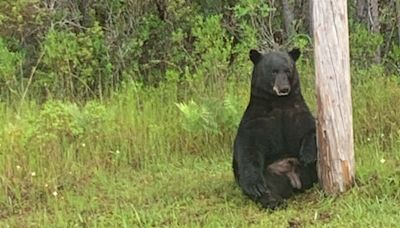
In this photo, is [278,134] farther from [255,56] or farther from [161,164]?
[161,164]

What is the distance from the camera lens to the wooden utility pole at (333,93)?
6.50 metres

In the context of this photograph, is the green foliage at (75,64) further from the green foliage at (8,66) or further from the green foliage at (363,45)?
the green foliage at (363,45)

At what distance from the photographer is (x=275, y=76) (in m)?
6.80

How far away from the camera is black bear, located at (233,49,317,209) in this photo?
6.71 m

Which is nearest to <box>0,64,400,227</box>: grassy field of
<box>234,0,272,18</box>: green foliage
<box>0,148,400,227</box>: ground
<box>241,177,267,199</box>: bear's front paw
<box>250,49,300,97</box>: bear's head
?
<box>0,148,400,227</box>: ground

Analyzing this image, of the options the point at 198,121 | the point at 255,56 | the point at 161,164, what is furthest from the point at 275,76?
the point at 161,164

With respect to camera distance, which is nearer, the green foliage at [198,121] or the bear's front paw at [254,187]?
the bear's front paw at [254,187]

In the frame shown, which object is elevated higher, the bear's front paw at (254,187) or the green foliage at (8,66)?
the green foliage at (8,66)

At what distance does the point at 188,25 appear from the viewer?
11.3 meters

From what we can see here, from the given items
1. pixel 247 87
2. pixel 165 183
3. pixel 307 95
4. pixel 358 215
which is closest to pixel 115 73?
pixel 247 87

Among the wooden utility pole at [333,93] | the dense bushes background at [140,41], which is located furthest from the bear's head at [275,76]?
the dense bushes background at [140,41]

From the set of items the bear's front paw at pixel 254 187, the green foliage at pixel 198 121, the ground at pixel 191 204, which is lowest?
the ground at pixel 191 204

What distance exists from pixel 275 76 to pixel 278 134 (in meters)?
0.48

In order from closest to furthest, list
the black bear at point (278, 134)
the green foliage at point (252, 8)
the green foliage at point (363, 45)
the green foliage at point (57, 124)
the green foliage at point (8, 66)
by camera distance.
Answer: the black bear at point (278, 134) < the green foliage at point (57, 124) < the green foliage at point (252, 8) < the green foliage at point (8, 66) < the green foliage at point (363, 45)
